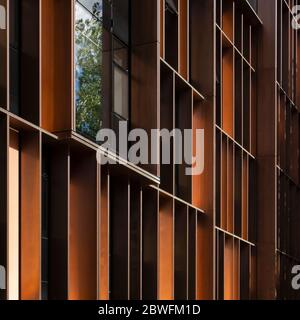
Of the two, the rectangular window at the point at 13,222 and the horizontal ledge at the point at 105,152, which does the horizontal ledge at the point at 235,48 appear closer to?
the horizontal ledge at the point at 105,152

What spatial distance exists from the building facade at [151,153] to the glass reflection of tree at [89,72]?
4 centimetres

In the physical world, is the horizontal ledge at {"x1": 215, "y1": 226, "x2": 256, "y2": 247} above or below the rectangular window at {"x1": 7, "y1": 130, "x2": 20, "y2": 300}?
above

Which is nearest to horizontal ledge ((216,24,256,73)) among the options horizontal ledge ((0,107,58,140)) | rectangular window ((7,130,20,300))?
horizontal ledge ((0,107,58,140))

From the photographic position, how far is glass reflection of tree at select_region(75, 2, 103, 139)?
1403 centimetres

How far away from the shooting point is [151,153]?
17000mm

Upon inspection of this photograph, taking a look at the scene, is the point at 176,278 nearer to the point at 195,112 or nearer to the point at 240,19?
the point at 195,112

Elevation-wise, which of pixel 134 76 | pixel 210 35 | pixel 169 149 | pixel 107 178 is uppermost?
pixel 210 35

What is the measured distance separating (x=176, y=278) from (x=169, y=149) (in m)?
3.36

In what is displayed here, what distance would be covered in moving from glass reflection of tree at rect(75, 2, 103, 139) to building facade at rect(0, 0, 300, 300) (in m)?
0.04

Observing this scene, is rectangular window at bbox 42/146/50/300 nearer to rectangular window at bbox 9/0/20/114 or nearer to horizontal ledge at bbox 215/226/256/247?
rectangular window at bbox 9/0/20/114

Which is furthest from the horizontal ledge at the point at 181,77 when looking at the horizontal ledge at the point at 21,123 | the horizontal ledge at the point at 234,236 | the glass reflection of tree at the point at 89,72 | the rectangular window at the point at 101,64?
the horizontal ledge at the point at 21,123

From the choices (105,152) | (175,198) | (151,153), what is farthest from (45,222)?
(175,198)

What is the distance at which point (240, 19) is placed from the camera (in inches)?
1070
